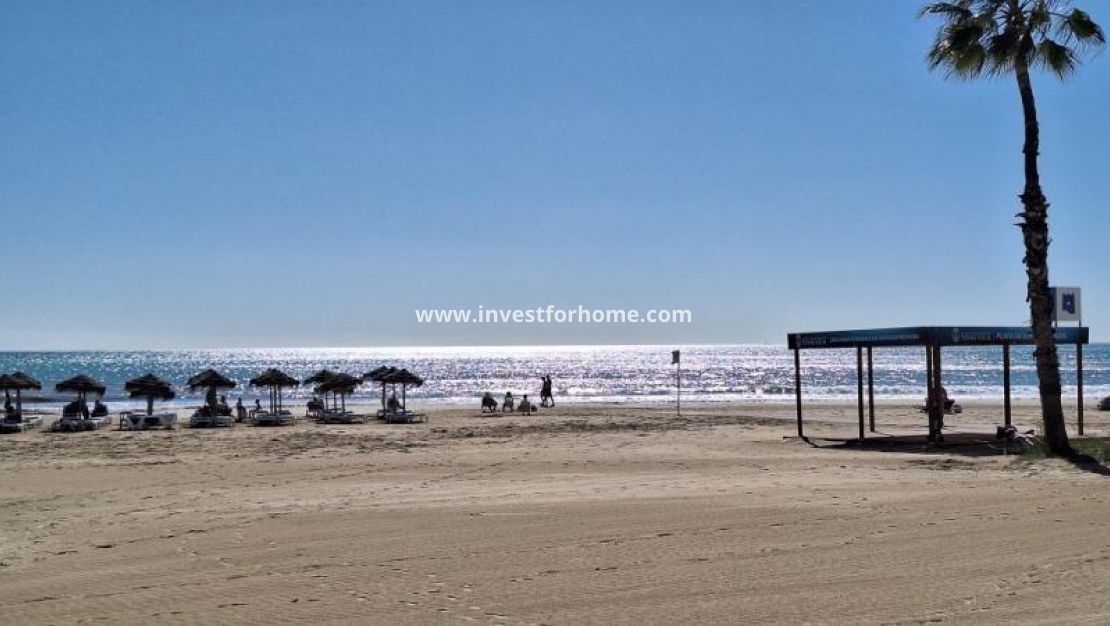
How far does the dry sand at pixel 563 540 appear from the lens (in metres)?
6.78

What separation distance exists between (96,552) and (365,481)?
5654 millimetres

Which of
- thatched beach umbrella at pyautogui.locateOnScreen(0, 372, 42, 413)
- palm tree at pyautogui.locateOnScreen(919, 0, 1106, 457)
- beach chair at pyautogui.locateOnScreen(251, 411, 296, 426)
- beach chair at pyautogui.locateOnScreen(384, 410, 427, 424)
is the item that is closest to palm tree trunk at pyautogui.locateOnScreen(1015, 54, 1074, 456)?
palm tree at pyautogui.locateOnScreen(919, 0, 1106, 457)

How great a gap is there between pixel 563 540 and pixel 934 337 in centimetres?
1160

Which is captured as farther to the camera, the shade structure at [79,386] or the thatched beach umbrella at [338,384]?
the thatched beach umbrella at [338,384]

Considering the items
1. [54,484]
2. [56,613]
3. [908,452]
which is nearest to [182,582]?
[56,613]

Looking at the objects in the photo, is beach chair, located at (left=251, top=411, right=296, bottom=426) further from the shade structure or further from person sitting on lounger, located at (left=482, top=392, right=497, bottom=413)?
person sitting on lounger, located at (left=482, top=392, right=497, bottom=413)

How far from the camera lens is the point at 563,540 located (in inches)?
359

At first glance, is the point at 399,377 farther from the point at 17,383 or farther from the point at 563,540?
the point at 563,540

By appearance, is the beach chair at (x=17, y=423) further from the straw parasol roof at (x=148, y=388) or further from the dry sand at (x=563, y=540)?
the dry sand at (x=563, y=540)

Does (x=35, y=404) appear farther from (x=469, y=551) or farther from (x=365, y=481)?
(x=469, y=551)

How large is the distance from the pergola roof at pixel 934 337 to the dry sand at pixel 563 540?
7.61ft

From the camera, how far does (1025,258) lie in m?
15.9

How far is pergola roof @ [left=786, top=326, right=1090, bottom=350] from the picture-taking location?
18.3 metres

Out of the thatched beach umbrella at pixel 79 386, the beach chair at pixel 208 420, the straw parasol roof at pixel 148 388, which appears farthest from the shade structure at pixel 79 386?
the beach chair at pixel 208 420
